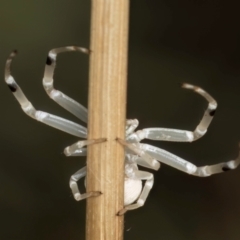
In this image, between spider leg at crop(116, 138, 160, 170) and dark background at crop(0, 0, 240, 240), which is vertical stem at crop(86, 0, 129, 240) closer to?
spider leg at crop(116, 138, 160, 170)

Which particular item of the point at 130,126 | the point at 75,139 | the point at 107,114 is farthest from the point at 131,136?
the point at 75,139

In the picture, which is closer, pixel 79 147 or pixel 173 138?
pixel 79 147

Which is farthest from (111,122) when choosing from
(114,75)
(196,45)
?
(196,45)

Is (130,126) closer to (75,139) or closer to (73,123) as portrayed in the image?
(73,123)

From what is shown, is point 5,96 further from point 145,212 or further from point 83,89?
point 145,212

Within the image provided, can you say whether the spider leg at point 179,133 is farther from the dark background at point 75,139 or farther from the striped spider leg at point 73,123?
the dark background at point 75,139

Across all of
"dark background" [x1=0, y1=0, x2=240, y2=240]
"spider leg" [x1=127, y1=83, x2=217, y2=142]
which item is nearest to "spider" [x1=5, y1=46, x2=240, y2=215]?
"spider leg" [x1=127, y1=83, x2=217, y2=142]

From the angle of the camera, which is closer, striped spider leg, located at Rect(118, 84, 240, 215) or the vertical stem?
the vertical stem
